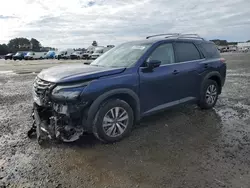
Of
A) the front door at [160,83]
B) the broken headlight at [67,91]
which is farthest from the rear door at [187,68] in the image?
the broken headlight at [67,91]

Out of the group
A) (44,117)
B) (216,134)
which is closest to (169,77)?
(216,134)

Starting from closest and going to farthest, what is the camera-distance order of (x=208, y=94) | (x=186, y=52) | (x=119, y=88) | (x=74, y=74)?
1. (x=74, y=74)
2. (x=119, y=88)
3. (x=186, y=52)
4. (x=208, y=94)

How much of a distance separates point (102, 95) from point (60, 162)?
1.22m

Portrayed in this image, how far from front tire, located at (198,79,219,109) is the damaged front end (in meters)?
3.31

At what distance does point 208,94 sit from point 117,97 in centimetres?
290

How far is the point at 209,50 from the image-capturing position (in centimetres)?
620

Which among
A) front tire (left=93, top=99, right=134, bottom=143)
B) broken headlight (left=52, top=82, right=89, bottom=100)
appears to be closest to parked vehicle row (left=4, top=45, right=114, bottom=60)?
front tire (left=93, top=99, right=134, bottom=143)

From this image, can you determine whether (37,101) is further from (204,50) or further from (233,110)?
(233,110)

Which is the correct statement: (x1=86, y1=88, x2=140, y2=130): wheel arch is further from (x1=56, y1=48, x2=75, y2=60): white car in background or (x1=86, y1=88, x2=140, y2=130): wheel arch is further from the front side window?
(x1=56, y1=48, x2=75, y2=60): white car in background

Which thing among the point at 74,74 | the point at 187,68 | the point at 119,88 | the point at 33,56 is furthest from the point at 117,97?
the point at 33,56

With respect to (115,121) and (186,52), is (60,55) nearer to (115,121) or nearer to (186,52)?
(186,52)

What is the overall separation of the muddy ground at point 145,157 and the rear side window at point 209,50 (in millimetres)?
1659

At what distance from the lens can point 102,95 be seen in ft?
13.0

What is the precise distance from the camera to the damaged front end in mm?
3752
